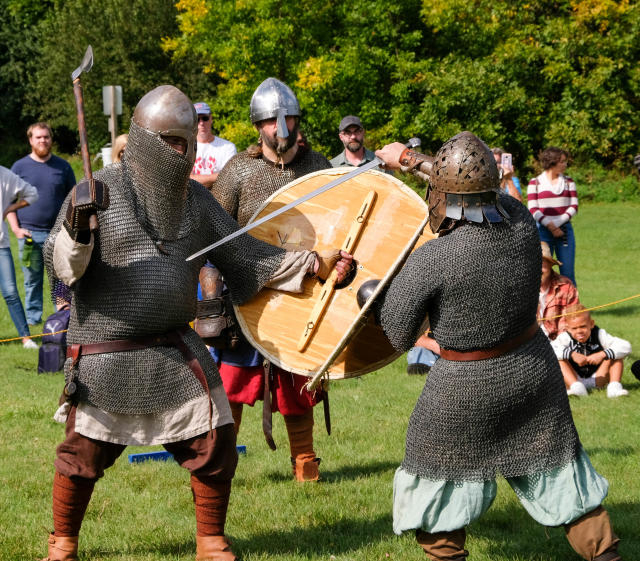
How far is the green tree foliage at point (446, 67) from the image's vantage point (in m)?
23.0

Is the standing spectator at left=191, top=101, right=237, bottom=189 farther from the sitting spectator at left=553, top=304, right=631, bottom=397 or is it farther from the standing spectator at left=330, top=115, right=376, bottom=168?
the sitting spectator at left=553, top=304, right=631, bottom=397

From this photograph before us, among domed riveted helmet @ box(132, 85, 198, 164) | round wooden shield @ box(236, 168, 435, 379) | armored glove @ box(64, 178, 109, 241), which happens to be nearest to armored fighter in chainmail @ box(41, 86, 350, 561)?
domed riveted helmet @ box(132, 85, 198, 164)

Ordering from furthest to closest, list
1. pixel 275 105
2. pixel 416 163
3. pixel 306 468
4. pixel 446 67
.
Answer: pixel 446 67, pixel 306 468, pixel 275 105, pixel 416 163

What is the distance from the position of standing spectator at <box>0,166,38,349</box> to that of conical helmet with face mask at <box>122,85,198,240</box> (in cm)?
452

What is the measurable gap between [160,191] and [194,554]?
153 centimetres

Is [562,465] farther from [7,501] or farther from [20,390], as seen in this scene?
[20,390]

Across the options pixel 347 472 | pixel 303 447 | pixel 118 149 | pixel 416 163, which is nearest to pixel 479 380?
pixel 416 163

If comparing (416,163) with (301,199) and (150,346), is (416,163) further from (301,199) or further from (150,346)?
(150,346)

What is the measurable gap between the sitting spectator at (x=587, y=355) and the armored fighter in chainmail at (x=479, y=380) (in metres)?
3.68

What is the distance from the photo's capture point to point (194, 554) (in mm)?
3859

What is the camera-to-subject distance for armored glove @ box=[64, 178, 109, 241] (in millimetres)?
3045

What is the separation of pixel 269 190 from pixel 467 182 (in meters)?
1.69

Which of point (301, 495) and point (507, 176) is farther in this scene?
point (507, 176)

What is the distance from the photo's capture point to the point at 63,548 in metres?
3.62
